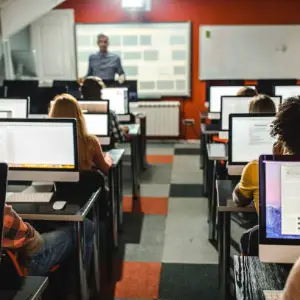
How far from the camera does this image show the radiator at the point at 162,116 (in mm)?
7590

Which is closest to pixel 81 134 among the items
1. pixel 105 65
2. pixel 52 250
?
pixel 52 250

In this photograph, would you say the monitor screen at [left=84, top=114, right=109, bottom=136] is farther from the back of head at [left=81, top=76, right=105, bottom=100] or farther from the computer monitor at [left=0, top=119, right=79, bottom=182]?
the computer monitor at [left=0, top=119, right=79, bottom=182]

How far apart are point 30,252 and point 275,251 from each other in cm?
102

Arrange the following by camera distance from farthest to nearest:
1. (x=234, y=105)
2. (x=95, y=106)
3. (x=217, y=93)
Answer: (x=217, y=93) → (x=234, y=105) → (x=95, y=106)

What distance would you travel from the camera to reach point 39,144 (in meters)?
2.72

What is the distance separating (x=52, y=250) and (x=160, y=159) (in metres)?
4.36

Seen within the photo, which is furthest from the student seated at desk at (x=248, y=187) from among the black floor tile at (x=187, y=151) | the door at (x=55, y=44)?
the door at (x=55, y=44)

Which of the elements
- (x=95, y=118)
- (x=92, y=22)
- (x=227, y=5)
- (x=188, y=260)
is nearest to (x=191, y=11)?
(x=227, y=5)

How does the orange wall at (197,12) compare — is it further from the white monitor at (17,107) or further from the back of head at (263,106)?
the back of head at (263,106)

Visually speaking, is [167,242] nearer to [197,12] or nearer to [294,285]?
[294,285]

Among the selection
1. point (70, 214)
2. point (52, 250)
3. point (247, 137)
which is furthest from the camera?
point (247, 137)

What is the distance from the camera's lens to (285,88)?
224 inches

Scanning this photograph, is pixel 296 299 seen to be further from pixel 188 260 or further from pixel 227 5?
pixel 227 5

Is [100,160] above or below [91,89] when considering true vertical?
below
